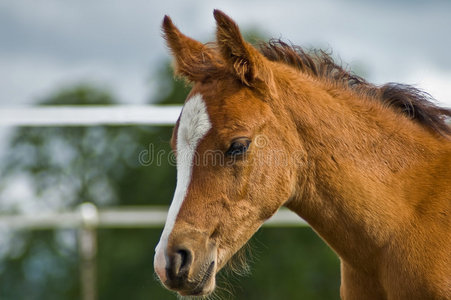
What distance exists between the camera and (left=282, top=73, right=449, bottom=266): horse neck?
2.90m

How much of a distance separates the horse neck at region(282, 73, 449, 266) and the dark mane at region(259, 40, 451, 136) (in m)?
0.17

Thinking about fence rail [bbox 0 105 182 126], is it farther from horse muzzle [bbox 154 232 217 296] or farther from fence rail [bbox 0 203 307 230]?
horse muzzle [bbox 154 232 217 296]

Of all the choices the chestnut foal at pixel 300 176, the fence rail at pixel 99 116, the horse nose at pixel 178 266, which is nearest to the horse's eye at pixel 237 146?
the chestnut foal at pixel 300 176

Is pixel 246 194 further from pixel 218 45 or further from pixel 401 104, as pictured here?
pixel 401 104

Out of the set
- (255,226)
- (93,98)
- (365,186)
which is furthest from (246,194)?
(93,98)

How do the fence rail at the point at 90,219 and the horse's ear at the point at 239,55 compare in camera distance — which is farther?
the fence rail at the point at 90,219

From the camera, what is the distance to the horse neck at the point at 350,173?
2898 millimetres

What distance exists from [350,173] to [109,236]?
63.8 ft

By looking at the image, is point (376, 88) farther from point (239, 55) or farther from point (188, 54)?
point (188, 54)

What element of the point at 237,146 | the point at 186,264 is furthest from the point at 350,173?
the point at 186,264

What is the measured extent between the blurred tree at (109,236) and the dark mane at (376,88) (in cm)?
1447

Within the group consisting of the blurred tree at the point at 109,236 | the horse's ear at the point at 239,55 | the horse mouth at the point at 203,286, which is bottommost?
the blurred tree at the point at 109,236

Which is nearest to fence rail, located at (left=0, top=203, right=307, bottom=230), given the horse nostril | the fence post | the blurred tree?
the fence post

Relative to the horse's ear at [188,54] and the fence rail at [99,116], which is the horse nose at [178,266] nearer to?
the horse's ear at [188,54]
